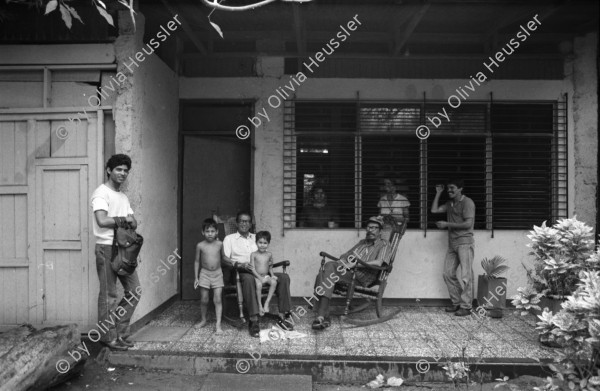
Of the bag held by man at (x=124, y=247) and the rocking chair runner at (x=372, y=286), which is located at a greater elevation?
the bag held by man at (x=124, y=247)

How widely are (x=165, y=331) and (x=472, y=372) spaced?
3232 millimetres

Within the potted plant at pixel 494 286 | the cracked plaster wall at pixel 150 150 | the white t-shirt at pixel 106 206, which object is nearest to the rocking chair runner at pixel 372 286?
the potted plant at pixel 494 286

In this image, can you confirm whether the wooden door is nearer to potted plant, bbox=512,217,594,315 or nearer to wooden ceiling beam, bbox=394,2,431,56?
wooden ceiling beam, bbox=394,2,431,56

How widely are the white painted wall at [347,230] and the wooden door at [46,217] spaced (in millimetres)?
2115

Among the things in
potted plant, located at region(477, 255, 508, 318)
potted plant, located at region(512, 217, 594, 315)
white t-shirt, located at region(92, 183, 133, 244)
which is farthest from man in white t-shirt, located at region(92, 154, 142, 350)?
potted plant, located at region(477, 255, 508, 318)

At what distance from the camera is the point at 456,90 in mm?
6855

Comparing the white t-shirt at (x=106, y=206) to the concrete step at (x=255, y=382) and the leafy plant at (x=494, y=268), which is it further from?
the leafy plant at (x=494, y=268)

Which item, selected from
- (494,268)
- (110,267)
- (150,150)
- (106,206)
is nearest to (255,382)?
(110,267)

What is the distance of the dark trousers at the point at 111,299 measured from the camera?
4621mm

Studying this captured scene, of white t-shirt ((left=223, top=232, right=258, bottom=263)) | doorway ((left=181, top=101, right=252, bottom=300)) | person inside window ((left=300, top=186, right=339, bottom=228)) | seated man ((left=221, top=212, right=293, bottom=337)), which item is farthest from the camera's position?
doorway ((left=181, top=101, right=252, bottom=300))

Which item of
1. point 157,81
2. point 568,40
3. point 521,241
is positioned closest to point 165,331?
point 157,81

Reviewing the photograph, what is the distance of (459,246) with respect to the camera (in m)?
6.35

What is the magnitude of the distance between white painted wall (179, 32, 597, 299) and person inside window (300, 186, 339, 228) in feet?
0.46

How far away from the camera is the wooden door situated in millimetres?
5242
